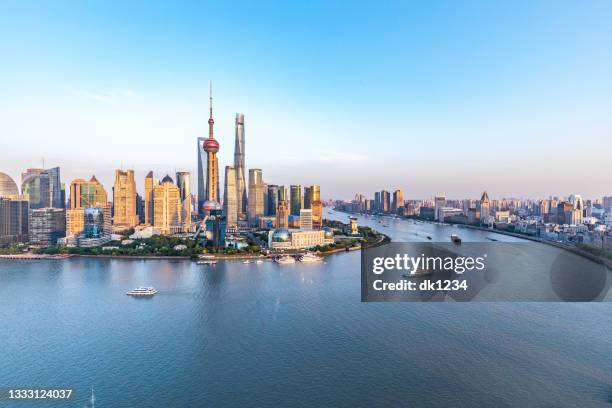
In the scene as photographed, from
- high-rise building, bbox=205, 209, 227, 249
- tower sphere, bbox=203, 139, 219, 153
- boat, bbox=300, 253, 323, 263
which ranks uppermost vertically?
tower sphere, bbox=203, 139, 219, 153

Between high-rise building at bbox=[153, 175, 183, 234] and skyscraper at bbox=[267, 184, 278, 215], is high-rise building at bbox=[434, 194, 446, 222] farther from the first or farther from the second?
high-rise building at bbox=[153, 175, 183, 234]

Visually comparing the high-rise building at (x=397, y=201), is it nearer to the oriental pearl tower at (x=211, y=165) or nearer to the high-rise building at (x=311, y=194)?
the high-rise building at (x=311, y=194)

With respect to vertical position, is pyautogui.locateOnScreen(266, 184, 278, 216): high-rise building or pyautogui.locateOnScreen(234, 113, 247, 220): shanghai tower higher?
pyautogui.locateOnScreen(234, 113, 247, 220): shanghai tower

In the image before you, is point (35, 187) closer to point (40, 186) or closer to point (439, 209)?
point (40, 186)

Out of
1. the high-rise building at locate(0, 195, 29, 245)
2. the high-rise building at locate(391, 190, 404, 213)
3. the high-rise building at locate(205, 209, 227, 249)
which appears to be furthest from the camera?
the high-rise building at locate(391, 190, 404, 213)

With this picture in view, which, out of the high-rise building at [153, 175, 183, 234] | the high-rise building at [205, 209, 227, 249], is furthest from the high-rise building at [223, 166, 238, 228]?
the high-rise building at [205, 209, 227, 249]

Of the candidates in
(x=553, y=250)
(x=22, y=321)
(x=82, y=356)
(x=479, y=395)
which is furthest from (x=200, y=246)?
(x=553, y=250)

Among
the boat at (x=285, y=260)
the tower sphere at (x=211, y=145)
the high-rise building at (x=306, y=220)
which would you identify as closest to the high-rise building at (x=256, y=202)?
the high-rise building at (x=306, y=220)
